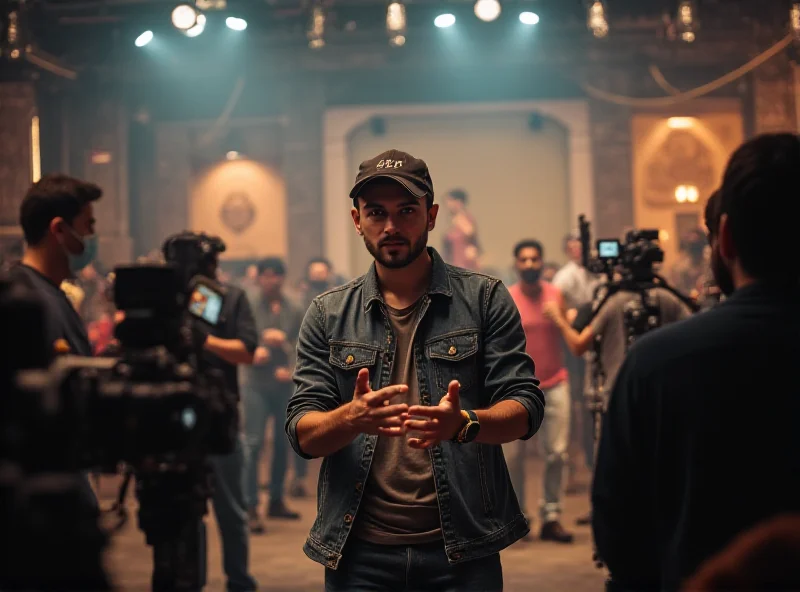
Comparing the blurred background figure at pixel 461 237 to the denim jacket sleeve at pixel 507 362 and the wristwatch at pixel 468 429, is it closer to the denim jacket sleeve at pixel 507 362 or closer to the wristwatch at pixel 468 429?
the denim jacket sleeve at pixel 507 362

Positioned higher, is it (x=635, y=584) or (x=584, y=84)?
(x=584, y=84)

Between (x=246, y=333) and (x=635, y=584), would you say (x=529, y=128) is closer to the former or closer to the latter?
(x=246, y=333)

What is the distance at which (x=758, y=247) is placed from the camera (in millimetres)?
1770

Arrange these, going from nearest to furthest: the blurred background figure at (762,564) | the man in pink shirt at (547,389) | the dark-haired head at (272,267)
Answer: the blurred background figure at (762,564) < the man in pink shirt at (547,389) < the dark-haired head at (272,267)

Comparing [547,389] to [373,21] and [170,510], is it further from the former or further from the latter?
[373,21]

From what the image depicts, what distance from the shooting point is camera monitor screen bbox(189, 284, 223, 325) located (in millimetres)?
2627

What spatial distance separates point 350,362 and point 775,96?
1265cm

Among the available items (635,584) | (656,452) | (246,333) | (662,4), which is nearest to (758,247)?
(656,452)

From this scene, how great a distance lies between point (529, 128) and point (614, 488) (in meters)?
13.9

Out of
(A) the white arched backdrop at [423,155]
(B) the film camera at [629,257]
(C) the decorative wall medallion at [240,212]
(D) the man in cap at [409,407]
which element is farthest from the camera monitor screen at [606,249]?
(C) the decorative wall medallion at [240,212]

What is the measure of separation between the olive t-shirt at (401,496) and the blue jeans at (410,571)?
3 cm

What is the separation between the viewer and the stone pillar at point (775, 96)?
1363 cm

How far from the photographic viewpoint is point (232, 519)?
5098 mm

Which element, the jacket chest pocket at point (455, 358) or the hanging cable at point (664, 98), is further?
the hanging cable at point (664, 98)
